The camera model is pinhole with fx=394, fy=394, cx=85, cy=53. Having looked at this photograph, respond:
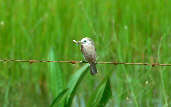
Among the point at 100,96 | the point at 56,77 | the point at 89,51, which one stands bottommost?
the point at 100,96

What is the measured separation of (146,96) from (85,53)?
127 cm

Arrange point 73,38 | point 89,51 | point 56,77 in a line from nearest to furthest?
point 89,51, point 56,77, point 73,38

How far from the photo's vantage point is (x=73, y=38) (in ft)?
17.1

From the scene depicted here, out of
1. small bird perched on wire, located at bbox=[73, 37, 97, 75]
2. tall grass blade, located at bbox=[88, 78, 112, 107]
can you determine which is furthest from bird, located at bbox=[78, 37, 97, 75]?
tall grass blade, located at bbox=[88, 78, 112, 107]

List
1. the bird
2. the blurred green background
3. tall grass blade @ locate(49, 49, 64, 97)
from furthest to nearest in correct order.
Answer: the blurred green background
tall grass blade @ locate(49, 49, 64, 97)
the bird

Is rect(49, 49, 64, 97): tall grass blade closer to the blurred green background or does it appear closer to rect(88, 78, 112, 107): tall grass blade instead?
rect(88, 78, 112, 107): tall grass blade

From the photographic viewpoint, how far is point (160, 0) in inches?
211

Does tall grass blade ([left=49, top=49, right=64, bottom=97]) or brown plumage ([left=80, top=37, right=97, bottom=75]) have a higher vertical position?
brown plumage ([left=80, top=37, right=97, bottom=75])

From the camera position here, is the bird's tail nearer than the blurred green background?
Yes

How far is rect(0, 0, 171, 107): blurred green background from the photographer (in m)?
4.29

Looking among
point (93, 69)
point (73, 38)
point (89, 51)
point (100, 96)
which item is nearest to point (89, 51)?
point (89, 51)

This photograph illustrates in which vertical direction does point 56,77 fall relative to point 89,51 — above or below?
below

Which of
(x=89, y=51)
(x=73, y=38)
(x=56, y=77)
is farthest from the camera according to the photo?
(x=73, y=38)

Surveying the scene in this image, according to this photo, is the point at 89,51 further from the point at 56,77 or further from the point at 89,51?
the point at 56,77
